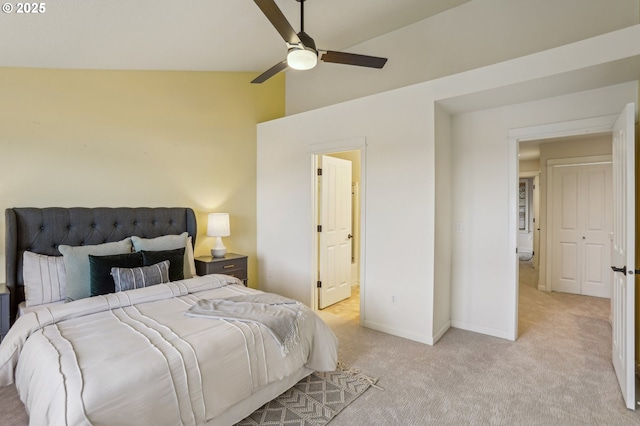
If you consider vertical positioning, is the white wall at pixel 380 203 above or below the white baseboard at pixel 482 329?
above

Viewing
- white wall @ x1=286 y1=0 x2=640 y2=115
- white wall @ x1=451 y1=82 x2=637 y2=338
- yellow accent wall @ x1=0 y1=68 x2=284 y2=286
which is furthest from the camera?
white wall @ x1=451 y1=82 x2=637 y2=338

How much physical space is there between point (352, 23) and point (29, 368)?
3.90m

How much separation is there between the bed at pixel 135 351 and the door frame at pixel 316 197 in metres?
1.25

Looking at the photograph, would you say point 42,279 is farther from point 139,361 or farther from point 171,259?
point 139,361

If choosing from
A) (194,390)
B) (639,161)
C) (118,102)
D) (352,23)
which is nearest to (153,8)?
(118,102)

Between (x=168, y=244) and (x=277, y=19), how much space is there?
2329mm

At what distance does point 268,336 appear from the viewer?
2053mm

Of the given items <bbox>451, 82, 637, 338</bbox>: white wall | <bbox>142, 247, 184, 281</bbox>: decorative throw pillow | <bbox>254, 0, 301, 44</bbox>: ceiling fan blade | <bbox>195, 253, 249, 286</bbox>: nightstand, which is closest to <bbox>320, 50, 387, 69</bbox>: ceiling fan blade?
<bbox>254, 0, 301, 44</bbox>: ceiling fan blade

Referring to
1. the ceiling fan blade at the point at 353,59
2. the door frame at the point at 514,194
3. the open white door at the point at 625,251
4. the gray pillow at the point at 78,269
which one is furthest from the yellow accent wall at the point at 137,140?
the open white door at the point at 625,251

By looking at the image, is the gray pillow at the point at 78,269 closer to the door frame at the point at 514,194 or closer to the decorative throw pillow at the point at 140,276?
the decorative throw pillow at the point at 140,276

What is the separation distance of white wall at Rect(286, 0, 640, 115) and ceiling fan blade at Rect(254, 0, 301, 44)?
6.47 ft

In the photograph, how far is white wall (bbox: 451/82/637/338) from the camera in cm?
325

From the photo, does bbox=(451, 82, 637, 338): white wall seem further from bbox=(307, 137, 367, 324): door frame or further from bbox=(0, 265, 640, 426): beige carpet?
bbox=(307, 137, 367, 324): door frame

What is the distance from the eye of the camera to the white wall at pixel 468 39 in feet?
9.35
